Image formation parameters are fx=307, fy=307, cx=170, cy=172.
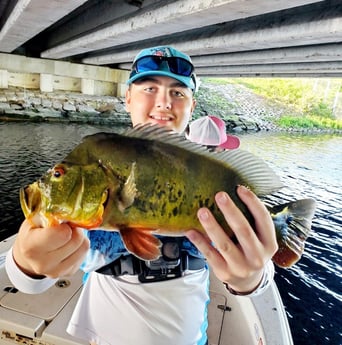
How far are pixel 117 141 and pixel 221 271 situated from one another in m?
0.74

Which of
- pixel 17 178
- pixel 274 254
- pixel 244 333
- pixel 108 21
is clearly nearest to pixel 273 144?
pixel 108 21

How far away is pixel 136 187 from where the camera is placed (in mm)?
1253

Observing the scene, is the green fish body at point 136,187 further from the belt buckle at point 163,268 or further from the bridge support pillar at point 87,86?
the bridge support pillar at point 87,86

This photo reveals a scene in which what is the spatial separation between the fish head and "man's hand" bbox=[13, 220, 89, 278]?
47 millimetres

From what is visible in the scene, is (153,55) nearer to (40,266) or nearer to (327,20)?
(40,266)

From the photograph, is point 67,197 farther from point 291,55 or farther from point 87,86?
point 87,86

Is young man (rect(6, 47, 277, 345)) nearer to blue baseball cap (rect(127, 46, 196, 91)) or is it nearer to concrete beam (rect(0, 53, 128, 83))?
blue baseball cap (rect(127, 46, 196, 91))

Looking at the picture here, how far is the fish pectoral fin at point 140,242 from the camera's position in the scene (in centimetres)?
128

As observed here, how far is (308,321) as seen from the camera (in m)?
5.20

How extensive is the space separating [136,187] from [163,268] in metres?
0.71

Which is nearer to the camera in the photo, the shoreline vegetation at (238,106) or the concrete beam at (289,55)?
the concrete beam at (289,55)

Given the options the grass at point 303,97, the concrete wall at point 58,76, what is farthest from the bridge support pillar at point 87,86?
the grass at point 303,97

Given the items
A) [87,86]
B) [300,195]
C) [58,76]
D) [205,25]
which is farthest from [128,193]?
[58,76]

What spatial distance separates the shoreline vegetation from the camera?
1991cm
